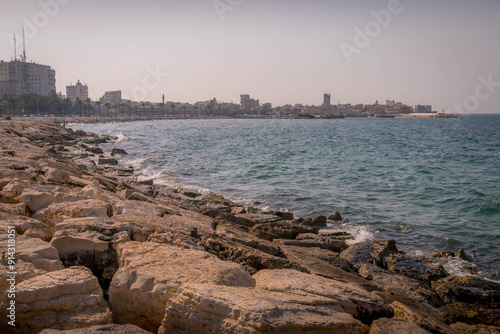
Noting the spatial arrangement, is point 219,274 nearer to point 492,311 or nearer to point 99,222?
point 99,222

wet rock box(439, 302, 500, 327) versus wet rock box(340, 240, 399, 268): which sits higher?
wet rock box(340, 240, 399, 268)

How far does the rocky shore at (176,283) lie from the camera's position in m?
3.27

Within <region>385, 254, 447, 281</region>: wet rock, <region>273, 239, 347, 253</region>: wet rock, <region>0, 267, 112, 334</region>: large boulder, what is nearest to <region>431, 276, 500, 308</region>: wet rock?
<region>385, 254, 447, 281</region>: wet rock

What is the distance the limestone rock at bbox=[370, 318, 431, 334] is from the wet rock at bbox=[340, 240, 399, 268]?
3.65m

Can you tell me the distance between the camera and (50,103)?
99188 millimetres

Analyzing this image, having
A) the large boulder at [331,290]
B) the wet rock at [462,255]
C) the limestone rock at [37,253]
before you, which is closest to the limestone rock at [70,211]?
the limestone rock at [37,253]

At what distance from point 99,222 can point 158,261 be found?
4.98 feet

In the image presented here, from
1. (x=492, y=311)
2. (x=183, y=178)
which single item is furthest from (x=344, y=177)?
(x=492, y=311)

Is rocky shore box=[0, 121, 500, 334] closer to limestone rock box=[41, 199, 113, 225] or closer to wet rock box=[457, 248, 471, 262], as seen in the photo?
limestone rock box=[41, 199, 113, 225]

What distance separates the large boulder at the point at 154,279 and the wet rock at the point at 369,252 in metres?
4.33

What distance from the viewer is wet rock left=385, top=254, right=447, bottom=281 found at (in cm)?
732

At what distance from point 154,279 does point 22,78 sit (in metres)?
140

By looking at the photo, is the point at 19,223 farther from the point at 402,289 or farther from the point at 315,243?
the point at 402,289

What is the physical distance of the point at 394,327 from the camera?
12.3 ft
